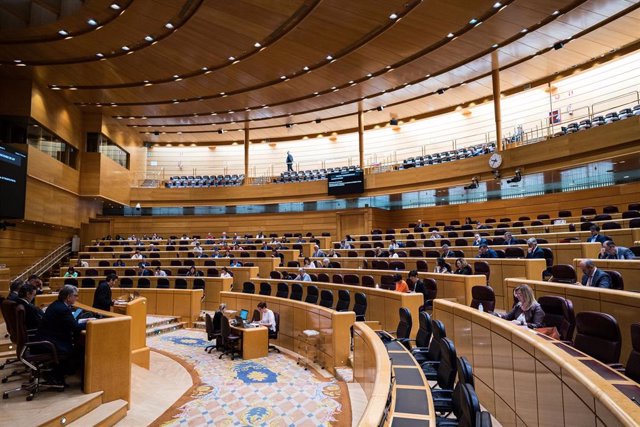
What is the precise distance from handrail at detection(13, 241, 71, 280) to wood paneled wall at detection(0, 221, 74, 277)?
162 mm

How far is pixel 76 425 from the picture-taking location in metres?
3.89

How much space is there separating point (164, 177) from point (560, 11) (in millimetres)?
20171

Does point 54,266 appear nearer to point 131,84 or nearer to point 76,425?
point 131,84

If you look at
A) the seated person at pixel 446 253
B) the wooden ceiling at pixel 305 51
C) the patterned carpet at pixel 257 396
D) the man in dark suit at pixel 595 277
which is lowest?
the patterned carpet at pixel 257 396

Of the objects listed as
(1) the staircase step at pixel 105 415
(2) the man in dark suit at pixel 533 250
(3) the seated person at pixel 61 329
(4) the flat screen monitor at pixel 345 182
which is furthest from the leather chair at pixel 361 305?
(4) the flat screen monitor at pixel 345 182

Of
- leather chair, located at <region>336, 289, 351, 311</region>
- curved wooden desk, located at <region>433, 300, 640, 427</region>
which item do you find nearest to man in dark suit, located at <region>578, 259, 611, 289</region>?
curved wooden desk, located at <region>433, 300, 640, 427</region>

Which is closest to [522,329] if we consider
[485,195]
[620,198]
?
[620,198]

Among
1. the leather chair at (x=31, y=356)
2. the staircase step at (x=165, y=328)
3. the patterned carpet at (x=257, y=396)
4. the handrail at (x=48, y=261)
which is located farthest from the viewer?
the handrail at (x=48, y=261)

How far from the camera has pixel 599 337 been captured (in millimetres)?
3207

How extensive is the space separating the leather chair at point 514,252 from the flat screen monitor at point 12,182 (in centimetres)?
1303

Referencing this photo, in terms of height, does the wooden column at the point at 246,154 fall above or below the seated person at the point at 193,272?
above

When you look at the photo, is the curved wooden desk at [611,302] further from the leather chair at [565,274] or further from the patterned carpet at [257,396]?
the patterned carpet at [257,396]

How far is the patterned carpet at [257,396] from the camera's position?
15.5 ft

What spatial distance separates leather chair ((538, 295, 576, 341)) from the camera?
13.2 ft
